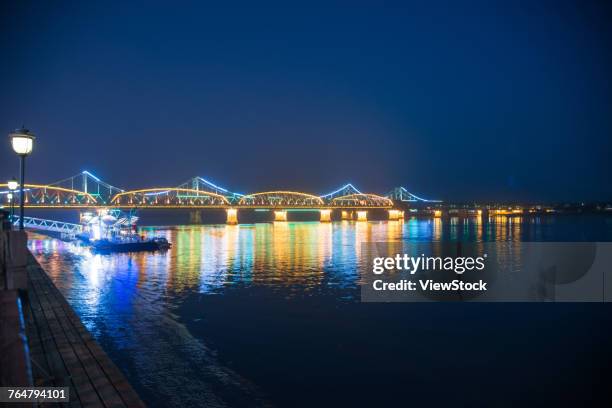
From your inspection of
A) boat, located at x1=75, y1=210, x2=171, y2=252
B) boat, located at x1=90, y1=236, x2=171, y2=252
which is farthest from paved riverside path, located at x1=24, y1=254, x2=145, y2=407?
boat, located at x1=75, y1=210, x2=171, y2=252

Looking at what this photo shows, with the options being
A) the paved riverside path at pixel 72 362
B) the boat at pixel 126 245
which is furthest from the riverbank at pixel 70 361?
the boat at pixel 126 245

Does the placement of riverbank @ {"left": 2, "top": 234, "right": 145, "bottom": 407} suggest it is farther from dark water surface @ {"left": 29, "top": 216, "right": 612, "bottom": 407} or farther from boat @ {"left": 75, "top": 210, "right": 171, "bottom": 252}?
boat @ {"left": 75, "top": 210, "right": 171, "bottom": 252}

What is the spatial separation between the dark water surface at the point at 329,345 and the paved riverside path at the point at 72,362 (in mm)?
2192

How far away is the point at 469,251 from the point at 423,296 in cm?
2846

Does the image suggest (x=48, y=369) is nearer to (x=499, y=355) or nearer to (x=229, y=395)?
(x=229, y=395)

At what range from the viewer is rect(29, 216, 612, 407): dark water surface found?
11.3m

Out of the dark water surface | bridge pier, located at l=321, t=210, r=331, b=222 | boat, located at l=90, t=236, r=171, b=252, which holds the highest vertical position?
bridge pier, located at l=321, t=210, r=331, b=222

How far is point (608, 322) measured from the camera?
64.6ft

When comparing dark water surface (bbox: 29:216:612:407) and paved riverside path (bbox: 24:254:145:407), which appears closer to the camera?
paved riverside path (bbox: 24:254:145:407)

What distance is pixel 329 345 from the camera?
15.0m

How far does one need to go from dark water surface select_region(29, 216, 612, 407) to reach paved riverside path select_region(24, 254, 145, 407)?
2192 mm

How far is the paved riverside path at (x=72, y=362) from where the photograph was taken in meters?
6.65

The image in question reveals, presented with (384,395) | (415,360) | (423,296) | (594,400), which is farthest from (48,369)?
(423,296)

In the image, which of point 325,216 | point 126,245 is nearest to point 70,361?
point 126,245
